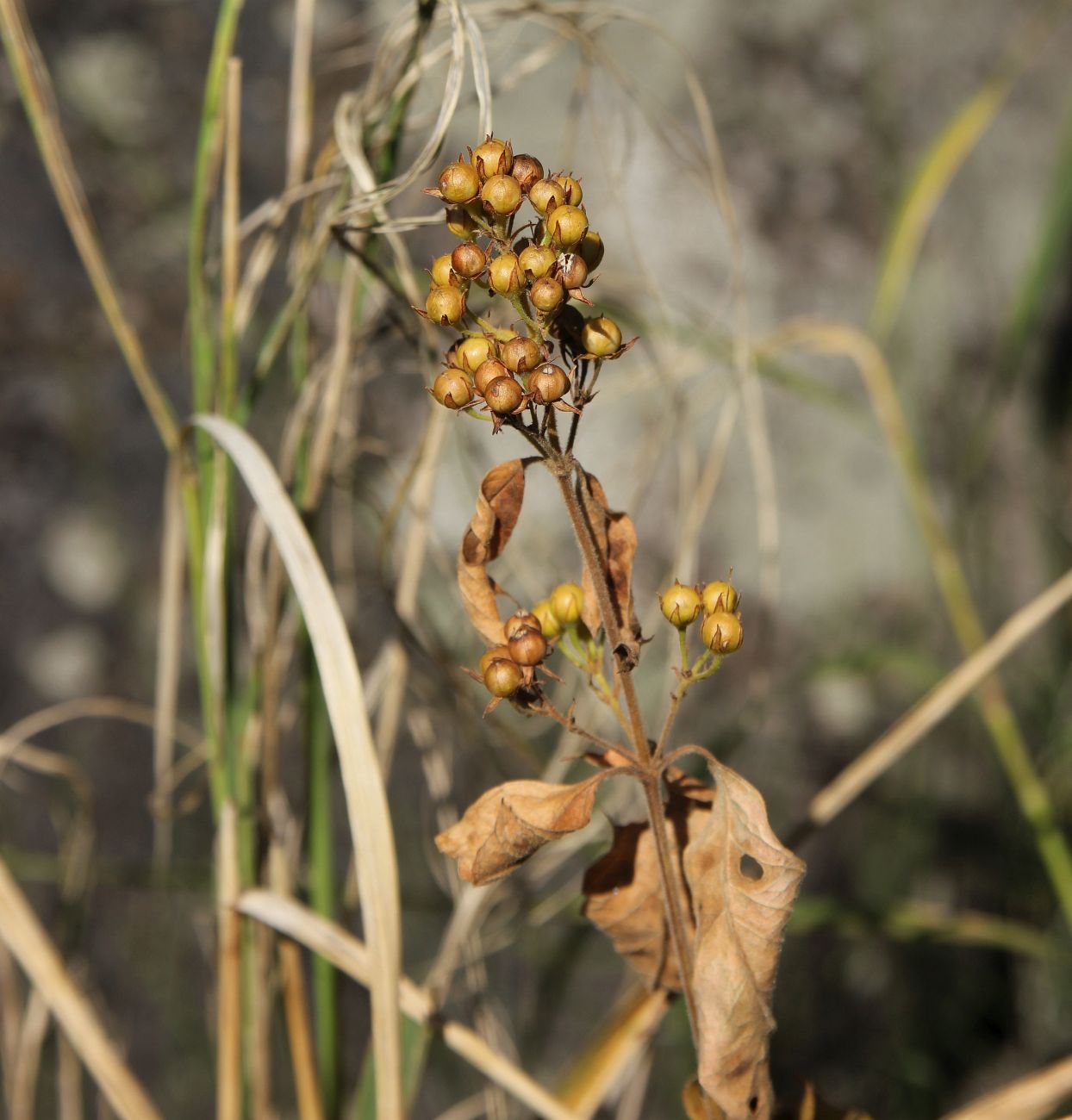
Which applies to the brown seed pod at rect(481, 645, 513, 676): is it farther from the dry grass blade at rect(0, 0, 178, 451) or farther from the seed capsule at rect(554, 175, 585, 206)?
the dry grass blade at rect(0, 0, 178, 451)

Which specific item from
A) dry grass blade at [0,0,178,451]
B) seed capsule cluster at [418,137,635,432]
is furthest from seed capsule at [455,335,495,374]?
dry grass blade at [0,0,178,451]

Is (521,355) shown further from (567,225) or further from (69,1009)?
(69,1009)

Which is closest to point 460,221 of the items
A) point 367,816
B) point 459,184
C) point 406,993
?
point 459,184

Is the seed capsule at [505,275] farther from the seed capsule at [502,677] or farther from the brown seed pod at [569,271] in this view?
the seed capsule at [502,677]

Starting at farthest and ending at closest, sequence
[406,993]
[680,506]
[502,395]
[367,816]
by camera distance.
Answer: [680,506] → [406,993] → [367,816] → [502,395]

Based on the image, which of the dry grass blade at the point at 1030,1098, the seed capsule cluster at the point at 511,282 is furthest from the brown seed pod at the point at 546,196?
the dry grass blade at the point at 1030,1098

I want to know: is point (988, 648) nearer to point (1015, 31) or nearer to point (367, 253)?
point (367, 253)
